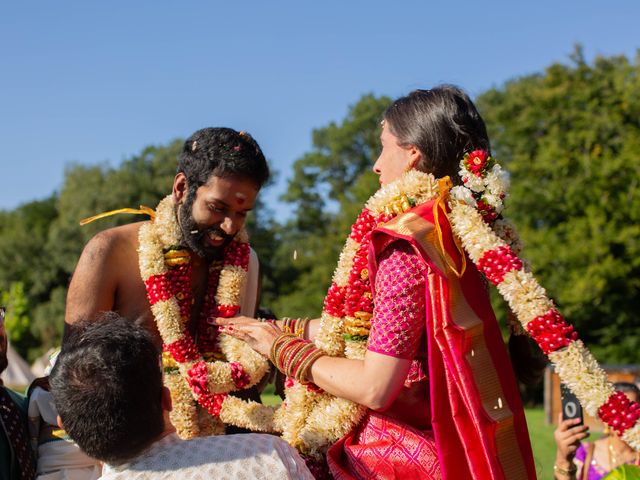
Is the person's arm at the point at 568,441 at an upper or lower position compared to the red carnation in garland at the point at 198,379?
lower

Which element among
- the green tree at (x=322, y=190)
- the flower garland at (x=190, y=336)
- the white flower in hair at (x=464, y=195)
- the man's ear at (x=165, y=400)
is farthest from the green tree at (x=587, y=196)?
the man's ear at (x=165, y=400)

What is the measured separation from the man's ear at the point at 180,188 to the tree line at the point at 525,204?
54.5 feet

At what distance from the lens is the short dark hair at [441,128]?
300cm

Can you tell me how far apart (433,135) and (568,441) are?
1.81 m

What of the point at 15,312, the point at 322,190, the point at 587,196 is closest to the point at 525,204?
the point at 587,196

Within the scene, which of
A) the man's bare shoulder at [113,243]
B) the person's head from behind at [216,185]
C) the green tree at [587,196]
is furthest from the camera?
the green tree at [587,196]

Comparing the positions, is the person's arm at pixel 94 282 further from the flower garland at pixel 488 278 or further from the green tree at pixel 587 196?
the green tree at pixel 587 196

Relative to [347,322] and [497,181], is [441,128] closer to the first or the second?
[497,181]

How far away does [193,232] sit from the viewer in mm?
3846

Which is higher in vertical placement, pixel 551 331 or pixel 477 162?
pixel 477 162

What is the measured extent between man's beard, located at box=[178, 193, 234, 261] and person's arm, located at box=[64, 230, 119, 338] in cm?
35

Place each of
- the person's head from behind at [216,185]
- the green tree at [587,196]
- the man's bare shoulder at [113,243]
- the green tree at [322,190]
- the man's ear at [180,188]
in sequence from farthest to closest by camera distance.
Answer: the green tree at [322,190] < the green tree at [587,196] < the man's ear at [180,188] < the person's head from behind at [216,185] < the man's bare shoulder at [113,243]

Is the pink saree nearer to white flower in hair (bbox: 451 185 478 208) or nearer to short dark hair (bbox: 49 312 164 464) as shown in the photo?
white flower in hair (bbox: 451 185 478 208)

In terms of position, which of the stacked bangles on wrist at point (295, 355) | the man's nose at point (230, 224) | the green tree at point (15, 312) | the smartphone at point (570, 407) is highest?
the man's nose at point (230, 224)
